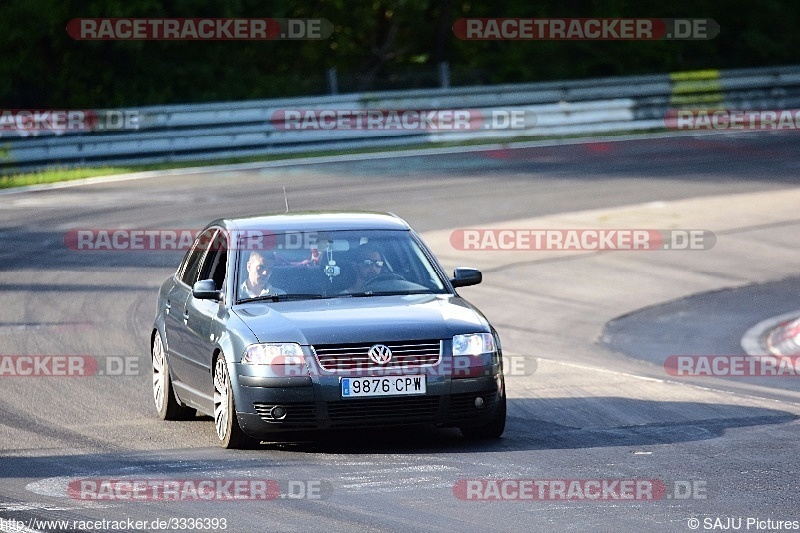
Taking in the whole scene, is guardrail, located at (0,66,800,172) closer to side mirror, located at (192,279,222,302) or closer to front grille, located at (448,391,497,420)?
side mirror, located at (192,279,222,302)

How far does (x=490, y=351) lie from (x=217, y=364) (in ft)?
5.78

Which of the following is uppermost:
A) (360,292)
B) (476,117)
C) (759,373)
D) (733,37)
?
(733,37)

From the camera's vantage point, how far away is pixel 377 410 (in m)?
8.92

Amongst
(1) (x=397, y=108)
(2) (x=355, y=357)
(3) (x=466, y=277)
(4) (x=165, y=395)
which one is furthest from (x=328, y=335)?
(1) (x=397, y=108)

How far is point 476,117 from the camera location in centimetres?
3122

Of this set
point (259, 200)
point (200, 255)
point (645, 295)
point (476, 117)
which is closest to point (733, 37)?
point (476, 117)

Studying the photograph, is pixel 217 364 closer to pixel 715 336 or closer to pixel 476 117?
pixel 715 336

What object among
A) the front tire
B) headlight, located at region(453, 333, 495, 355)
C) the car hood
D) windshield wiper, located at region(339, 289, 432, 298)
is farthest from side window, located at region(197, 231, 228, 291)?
headlight, located at region(453, 333, 495, 355)

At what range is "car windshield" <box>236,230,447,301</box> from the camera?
984 cm

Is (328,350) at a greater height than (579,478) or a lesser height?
greater

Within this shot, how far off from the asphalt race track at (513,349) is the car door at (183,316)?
439 mm

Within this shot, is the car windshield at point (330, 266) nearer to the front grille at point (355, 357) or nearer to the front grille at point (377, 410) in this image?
the front grille at point (355, 357)

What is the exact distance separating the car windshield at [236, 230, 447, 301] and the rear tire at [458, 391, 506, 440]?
1038mm

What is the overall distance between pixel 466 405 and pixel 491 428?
1.23 ft
